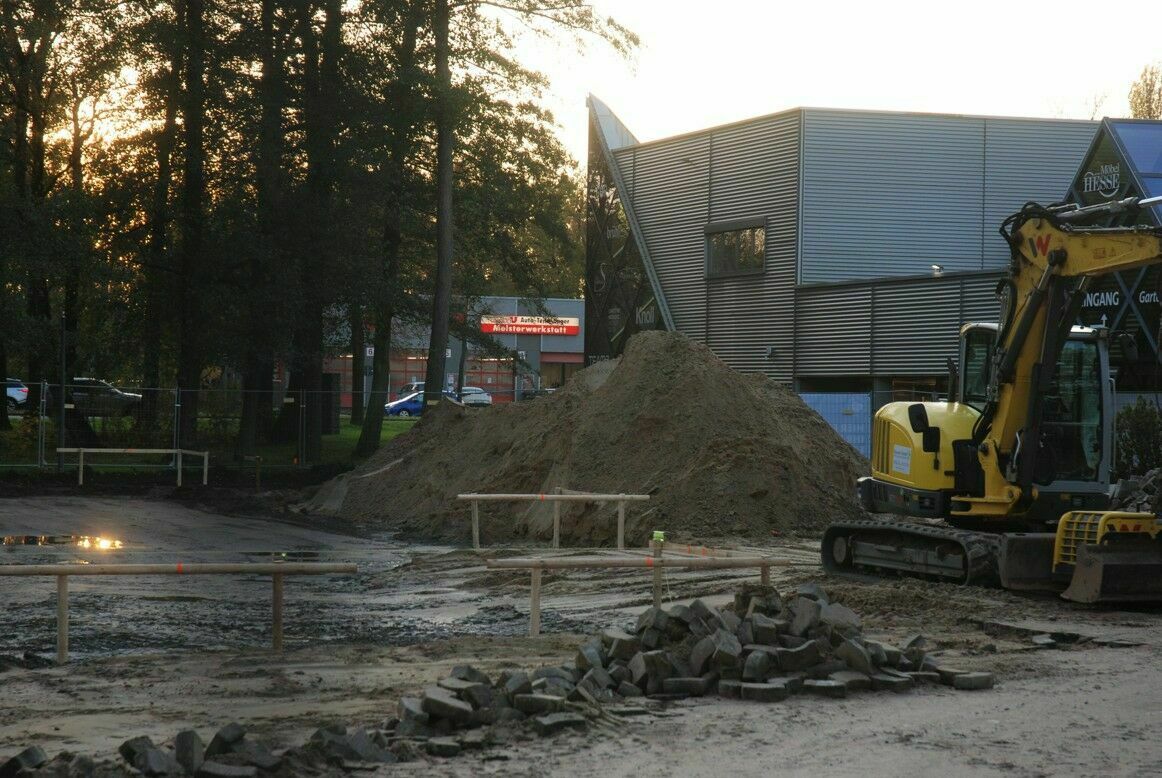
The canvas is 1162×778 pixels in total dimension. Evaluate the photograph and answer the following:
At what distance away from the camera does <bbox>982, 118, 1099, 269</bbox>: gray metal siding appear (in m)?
37.5

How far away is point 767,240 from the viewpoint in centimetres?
3762

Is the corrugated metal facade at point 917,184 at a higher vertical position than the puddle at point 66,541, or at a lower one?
higher

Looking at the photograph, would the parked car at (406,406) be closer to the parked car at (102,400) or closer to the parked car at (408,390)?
the parked car at (408,390)

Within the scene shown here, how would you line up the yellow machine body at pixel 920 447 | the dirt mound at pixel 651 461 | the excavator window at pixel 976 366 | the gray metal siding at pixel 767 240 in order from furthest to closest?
1. the gray metal siding at pixel 767 240
2. the dirt mound at pixel 651 461
3. the excavator window at pixel 976 366
4. the yellow machine body at pixel 920 447

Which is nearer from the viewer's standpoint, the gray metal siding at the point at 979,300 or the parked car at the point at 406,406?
the gray metal siding at the point at 979,300

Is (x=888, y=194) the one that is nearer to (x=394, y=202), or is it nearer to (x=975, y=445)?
(x=394, y=202)

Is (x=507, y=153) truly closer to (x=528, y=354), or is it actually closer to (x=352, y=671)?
(x=352, y=671)

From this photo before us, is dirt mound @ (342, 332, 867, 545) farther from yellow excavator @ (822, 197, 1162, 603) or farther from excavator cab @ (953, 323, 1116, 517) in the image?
excavator cab @ (953, 323, 1116, 517)

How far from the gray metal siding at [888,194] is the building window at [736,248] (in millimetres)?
1701

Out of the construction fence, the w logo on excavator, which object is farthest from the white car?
the w logo on excavator

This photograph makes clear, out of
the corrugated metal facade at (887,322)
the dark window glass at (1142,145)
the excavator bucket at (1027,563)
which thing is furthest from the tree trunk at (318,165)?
the excavator bucket at (1027,563)

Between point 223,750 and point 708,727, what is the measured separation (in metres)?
2.83

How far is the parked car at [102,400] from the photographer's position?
31656mm

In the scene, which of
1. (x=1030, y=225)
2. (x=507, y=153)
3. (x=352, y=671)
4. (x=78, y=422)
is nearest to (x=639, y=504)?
(x=1030, y=225)
